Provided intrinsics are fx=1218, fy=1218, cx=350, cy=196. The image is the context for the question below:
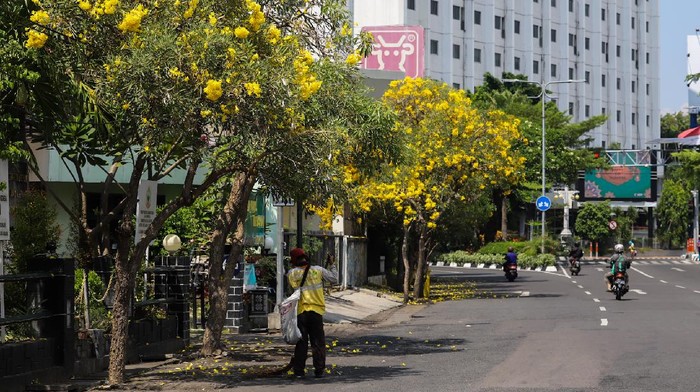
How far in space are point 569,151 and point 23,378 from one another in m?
70.6

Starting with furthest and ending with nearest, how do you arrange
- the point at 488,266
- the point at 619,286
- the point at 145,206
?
the point at 488,266 < the point at 619,286 < the point at 145,206

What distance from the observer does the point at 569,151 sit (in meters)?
82.4

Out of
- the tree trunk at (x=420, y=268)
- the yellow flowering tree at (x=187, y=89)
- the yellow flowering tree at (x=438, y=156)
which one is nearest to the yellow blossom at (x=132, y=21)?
the yellow flowering tree at (x=187, y=89)

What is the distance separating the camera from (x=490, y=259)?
75.4 meters

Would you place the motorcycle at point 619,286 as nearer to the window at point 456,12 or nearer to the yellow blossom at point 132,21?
the yellow blossom at point 132,21

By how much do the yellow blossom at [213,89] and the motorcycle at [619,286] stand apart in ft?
79.1

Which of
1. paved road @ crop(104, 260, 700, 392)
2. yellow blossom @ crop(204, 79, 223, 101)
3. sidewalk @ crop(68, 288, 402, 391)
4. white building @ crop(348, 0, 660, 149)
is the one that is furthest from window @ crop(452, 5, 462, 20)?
yellow blossom @ crop(204, 79, 223, 101)

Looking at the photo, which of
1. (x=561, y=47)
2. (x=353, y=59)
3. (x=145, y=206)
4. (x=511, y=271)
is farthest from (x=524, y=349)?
(x=561, y=47)

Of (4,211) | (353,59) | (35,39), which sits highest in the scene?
(353,59)

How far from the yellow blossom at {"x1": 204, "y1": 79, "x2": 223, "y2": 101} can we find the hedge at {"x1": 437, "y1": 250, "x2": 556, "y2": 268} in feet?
186

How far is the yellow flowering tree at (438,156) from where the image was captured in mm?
37031

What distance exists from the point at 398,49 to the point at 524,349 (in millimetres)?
35945

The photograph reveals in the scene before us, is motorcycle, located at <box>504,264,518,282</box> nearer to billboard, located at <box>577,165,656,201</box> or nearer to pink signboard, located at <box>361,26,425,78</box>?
pink signboard, located at <box>361,26,425,78</box>

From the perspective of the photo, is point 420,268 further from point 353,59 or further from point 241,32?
point 241,32
